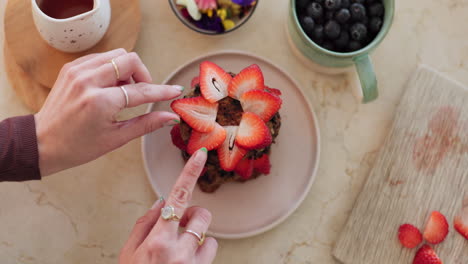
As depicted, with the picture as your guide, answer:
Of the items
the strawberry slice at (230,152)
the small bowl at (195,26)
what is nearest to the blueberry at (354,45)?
the small bowl at (195,26)

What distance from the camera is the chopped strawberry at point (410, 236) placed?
113cm

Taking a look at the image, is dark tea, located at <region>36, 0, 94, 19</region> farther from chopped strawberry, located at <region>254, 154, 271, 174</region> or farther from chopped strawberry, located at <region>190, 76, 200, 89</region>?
chopped strawberry, located at <region>254, 154, 271, 174</region>

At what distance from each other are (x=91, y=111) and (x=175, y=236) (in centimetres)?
31

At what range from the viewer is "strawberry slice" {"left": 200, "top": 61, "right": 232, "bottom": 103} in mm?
935

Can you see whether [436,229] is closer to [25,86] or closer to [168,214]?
[168,214]

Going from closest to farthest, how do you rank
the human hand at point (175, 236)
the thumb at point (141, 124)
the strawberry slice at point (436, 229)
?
the human hand at point (175, 236) < the thumb at point (141, 124) < the strawberry slice at point (436, 229)

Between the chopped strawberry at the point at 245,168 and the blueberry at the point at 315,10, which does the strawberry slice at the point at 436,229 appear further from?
the blueberry at the point at 315,10

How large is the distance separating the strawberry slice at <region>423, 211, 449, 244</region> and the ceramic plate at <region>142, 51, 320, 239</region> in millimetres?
361

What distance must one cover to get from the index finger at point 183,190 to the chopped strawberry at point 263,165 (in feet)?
0.82

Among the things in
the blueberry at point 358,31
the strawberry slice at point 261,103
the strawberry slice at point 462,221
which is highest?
the blueberry at point 358,31

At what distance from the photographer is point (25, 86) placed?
1.14 metres

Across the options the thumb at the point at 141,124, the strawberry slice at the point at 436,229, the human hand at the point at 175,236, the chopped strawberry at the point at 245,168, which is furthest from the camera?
the strawberry slice at the point at 436,229

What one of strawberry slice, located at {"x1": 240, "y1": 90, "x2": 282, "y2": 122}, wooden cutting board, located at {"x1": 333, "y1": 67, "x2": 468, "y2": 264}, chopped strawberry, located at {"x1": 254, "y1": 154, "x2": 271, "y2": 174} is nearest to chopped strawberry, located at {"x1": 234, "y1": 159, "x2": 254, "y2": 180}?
chopped strawberry, located at {"x1": 254, "y1": 154, "x2": 271, "y2": 174}

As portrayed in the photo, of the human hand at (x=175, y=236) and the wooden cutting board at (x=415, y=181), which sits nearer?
the human hand at (x=175, y=236)
